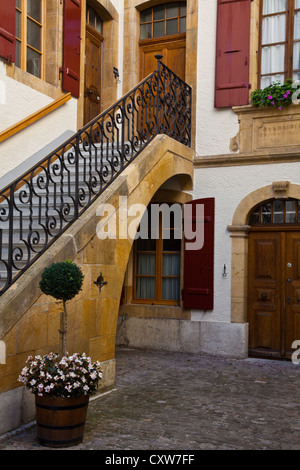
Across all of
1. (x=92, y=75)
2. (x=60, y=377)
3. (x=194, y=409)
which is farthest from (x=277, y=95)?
(x=60, y=377)

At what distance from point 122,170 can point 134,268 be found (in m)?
3.15

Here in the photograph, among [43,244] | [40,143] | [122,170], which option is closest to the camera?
[43,244]

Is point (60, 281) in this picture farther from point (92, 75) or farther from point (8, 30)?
point (92, 75)

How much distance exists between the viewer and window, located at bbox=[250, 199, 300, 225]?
764 centimetres

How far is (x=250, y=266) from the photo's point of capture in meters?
7.84

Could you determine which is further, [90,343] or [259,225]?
[259,225]

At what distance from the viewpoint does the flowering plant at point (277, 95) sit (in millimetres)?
7383

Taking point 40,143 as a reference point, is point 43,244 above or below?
below

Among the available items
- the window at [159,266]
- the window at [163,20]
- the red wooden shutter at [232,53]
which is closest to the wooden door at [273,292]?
the window at [159,266]

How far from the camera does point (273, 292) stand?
25.2 feet

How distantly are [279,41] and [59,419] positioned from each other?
637 centimetres
